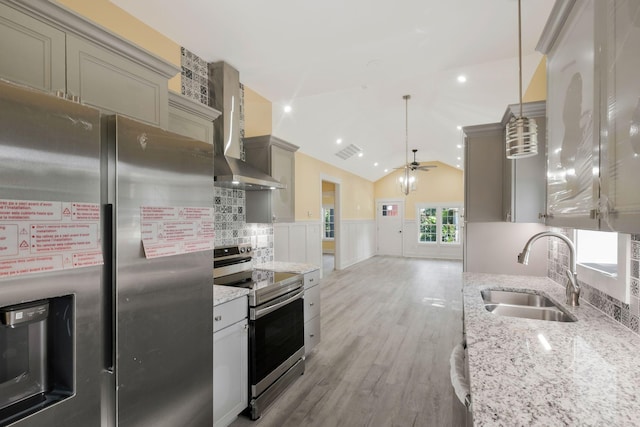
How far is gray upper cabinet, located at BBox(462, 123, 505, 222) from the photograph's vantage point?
2666 mm

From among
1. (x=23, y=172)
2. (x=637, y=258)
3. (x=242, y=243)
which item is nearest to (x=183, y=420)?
(x=23, y=172)

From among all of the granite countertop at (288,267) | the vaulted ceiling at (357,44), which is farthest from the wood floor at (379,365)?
the vaulted ceiling at (357,44)

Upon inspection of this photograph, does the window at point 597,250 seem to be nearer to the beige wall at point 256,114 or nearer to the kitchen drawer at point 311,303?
the kitchen drawer at point 311,303

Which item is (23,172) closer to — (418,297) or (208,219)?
(208,219)

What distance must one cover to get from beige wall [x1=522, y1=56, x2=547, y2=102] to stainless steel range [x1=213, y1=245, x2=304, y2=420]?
283 cm

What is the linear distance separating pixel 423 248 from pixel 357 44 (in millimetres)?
8572

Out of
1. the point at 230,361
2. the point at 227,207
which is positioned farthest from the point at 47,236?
the point at 227,207

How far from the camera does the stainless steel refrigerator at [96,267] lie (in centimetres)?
84

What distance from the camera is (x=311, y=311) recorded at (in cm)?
305

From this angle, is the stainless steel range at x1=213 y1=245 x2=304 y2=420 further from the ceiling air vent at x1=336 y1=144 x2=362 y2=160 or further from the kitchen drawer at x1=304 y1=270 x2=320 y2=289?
the ceiling air vent at x1=336 y1=144 x2=362 y2=160

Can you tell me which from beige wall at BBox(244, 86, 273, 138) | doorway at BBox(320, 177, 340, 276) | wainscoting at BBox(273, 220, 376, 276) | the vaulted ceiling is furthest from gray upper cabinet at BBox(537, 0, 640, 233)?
doorway at BBox(320, 177, 340, 276)

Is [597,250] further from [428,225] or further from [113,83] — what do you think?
[428,225]

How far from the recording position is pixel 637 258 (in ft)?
4.45

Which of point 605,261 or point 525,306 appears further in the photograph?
point 525,306
